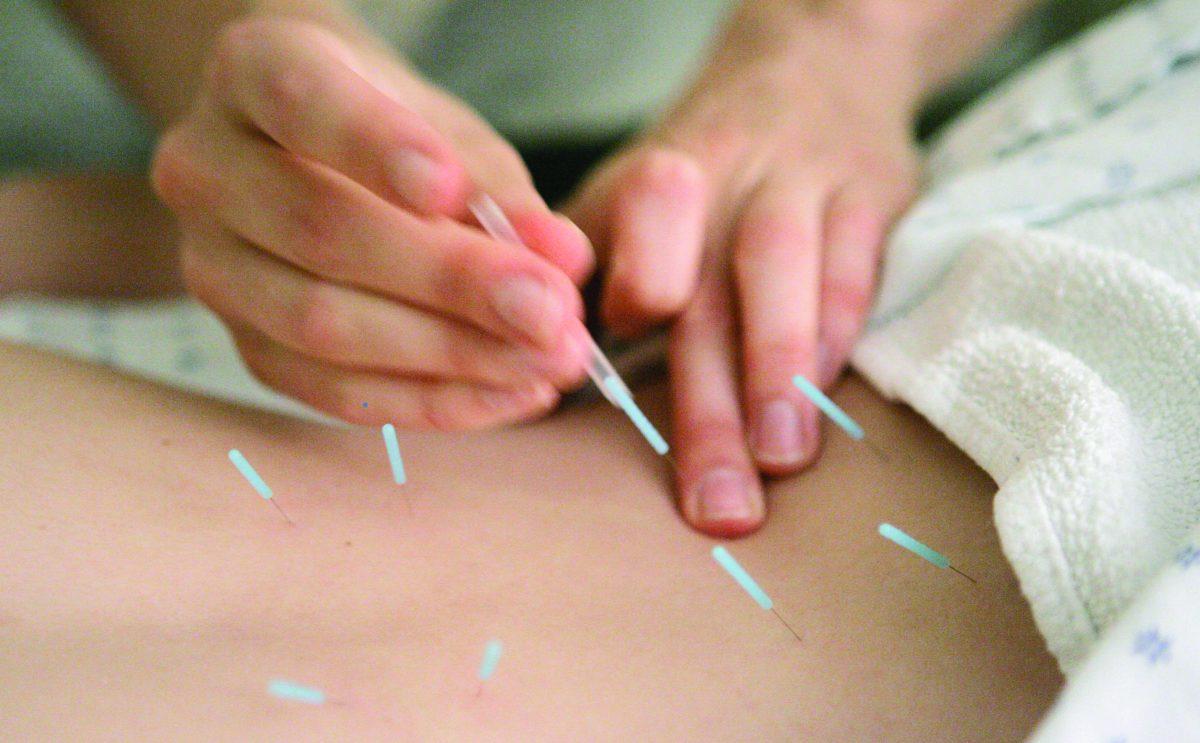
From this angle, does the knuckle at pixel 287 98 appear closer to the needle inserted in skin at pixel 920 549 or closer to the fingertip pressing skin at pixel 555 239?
the fingertip pressing skin at pixel 555 239

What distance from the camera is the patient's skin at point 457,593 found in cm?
55

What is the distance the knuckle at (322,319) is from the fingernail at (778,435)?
0.38m

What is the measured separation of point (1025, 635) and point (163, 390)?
74cm

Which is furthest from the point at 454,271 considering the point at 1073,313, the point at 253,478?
the point at 1073,313

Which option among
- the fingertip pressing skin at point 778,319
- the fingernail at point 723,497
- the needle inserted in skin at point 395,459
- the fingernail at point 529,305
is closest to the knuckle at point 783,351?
the fingertip pressing skin at point 778,319

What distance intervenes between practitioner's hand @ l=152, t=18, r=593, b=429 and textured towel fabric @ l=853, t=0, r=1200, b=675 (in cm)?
33

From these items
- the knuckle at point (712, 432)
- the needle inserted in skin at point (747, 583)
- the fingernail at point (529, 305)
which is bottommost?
the needle inserted in skin at point (747, 583)

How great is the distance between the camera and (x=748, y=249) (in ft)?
2.79

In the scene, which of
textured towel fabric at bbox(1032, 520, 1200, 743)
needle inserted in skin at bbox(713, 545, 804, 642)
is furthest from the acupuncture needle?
textured towel fabric at bbox(1032, 520, 1200, 743)

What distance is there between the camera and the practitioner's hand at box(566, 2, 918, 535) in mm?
767

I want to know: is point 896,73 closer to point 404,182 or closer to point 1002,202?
point 1002,202

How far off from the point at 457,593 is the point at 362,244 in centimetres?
30

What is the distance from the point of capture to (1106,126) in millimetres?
879

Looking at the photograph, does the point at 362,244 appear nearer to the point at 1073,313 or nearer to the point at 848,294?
the point at 848,294
